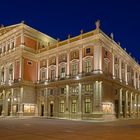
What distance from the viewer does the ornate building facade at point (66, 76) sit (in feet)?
128

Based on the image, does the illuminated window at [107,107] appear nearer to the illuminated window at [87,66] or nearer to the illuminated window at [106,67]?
the illuminated window at [106,67]

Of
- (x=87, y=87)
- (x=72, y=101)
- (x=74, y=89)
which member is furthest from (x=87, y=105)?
(x=74, y=89)

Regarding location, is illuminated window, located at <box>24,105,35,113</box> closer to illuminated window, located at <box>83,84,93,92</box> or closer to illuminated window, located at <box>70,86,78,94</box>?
illuminated window, located at <box>70,86,78,94</box>

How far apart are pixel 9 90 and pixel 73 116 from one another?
17549 millimetres

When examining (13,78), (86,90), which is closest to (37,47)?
(13,78)

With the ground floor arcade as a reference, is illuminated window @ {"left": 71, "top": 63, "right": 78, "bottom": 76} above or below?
above

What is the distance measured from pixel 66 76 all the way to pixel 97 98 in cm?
941

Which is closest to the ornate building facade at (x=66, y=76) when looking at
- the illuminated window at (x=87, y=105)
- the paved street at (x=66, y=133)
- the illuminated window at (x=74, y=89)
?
the illuminated window at (x=87, y=105)

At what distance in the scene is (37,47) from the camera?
172 feet

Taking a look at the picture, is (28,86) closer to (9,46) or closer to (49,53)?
(49,53)

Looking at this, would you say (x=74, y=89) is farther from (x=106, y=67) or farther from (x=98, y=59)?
(x=98, y=59)

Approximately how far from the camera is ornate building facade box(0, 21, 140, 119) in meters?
39.1

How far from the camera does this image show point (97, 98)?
122 feet

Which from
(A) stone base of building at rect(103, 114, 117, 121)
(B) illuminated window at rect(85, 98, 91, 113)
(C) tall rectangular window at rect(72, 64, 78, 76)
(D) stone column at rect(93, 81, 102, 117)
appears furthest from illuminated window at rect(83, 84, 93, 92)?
(A) stone base of building at rect(103, 114, 117, 121)
